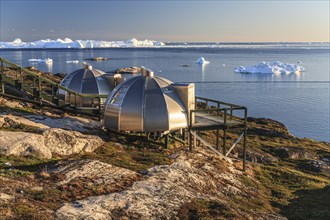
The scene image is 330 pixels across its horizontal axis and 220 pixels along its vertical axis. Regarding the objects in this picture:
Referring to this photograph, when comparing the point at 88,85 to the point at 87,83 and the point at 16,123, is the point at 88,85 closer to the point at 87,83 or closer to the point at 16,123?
the point at 87,83

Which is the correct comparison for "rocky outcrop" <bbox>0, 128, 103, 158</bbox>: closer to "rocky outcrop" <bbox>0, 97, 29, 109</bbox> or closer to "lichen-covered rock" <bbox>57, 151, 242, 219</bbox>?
"lichen-covered rock" <bbox>57, 151, 242, 219</bbox>

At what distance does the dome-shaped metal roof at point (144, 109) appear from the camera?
21672mm

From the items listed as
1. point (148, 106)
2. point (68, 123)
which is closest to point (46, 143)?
point (68, 123)

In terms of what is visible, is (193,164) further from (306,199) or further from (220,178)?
(306,199)

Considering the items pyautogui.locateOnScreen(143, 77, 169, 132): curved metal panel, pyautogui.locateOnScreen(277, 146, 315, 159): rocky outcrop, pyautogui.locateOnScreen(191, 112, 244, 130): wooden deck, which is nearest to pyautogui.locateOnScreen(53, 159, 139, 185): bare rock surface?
pyautogui.locateOnScreen(143, 77, 169, 132): curved metal panel

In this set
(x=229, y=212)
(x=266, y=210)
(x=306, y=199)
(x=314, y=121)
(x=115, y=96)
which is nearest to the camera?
(x=229, y=212)

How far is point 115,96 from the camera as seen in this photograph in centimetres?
2278

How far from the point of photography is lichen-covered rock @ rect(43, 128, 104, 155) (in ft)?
60.9

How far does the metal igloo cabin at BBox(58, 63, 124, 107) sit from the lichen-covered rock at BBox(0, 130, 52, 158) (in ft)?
34.5

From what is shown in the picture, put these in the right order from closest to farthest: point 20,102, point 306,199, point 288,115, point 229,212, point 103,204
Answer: point 103,204 → point 229,212 → point 306,199 → point 20,102 → point 288,115

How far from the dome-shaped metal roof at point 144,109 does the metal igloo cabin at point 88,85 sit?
6.12 metres

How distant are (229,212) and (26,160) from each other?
9.53 metres

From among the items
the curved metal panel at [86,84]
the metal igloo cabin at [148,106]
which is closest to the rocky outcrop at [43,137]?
the metal igloo cabin at [148,106]

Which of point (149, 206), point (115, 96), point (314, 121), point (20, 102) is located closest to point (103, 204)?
point (149, 206)
